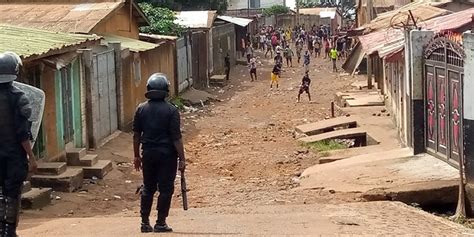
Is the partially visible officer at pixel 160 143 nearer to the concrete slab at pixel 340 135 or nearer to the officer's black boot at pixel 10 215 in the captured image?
the officer's black boot at pixel 10 215

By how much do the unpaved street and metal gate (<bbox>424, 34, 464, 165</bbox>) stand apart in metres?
1.52

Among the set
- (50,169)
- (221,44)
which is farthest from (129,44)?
(221,44)

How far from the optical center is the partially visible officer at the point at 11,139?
638 cm

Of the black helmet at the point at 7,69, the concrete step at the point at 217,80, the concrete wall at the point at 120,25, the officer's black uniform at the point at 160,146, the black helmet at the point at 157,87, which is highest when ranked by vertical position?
the concrete wall at the point at 120,25

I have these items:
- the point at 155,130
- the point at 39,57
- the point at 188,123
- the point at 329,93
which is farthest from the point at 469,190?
the point at 329,93

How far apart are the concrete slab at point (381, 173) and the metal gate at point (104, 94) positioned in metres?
5.39

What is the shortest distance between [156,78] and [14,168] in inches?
64.3

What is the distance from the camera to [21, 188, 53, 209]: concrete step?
432 inches

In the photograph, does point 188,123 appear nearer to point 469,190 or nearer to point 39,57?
point 39,57

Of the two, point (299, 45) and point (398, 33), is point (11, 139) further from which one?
point (299, 45)

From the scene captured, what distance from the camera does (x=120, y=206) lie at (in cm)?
1218

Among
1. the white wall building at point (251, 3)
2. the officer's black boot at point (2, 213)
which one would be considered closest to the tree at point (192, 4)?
the white wall building at point (251, 3)

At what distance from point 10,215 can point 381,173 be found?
6.32m

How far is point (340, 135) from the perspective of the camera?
1719 centimetres
